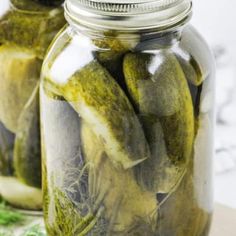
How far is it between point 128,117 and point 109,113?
3 cm

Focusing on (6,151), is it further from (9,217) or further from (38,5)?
(38,5)

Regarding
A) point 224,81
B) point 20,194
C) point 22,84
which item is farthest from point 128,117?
point 224,81

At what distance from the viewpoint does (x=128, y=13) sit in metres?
1.05

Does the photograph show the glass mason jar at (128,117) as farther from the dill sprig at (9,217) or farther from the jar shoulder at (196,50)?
the dill sprig at (9,217)

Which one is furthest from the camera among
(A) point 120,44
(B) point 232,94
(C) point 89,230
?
(B) point 232,94

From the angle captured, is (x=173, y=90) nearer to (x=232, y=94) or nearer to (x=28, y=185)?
(x=28, y=185)

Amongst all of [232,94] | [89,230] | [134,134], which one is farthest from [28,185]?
[232,94]

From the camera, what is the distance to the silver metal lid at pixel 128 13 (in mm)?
1051

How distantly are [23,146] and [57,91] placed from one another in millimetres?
290

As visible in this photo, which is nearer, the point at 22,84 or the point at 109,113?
the point at 109,113

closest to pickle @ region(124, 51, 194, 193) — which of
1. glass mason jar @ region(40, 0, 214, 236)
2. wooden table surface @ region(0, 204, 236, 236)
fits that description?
glass mason jar @ region(40, 0, 214, 236)

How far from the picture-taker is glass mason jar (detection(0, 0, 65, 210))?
1314 millimetres

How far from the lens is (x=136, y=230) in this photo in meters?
1.15

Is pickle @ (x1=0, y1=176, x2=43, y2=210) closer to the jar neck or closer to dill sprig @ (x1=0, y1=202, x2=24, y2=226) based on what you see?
dill sprig @ (x1=0, y1=202, x2=24, y2=226)
